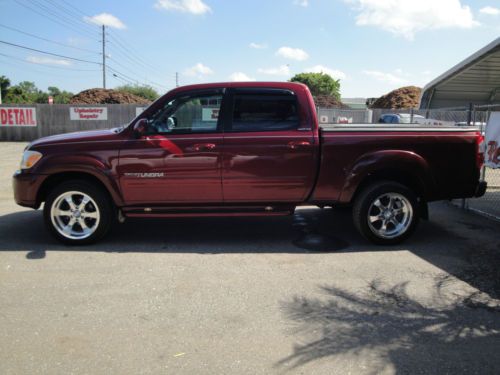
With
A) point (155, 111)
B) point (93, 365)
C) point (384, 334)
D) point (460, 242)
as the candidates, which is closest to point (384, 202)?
point (460, 242)

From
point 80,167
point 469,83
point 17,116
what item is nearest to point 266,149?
point 80,167

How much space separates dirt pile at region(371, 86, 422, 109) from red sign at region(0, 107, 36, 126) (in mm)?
33544

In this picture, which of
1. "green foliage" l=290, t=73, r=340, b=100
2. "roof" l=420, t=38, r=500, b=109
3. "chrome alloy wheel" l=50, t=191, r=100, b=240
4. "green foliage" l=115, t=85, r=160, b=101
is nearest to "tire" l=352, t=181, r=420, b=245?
"chrome alloy wheel" l=50, t=191, r=100, b=240

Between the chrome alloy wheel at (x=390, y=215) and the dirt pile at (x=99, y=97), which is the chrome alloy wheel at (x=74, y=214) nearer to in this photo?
the chrome alloy wheel at (x=390, y=215)

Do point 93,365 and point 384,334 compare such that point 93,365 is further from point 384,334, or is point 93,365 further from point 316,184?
point 316,184

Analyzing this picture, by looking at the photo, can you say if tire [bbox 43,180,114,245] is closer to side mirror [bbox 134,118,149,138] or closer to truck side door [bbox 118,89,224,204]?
truck side door [bbox 118,89,224,204]

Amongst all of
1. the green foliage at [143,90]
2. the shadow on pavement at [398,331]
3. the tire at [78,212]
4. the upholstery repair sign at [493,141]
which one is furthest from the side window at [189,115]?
the green foliage at [143,90]

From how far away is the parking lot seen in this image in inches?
120

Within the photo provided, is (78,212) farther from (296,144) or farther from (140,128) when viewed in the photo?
(296,144)

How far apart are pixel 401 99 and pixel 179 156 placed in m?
43.0

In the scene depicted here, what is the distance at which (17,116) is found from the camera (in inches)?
919

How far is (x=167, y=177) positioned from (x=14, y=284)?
1.98 meters

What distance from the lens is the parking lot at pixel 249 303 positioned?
3.04 meters

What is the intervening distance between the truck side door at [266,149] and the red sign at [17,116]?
2159 cm
